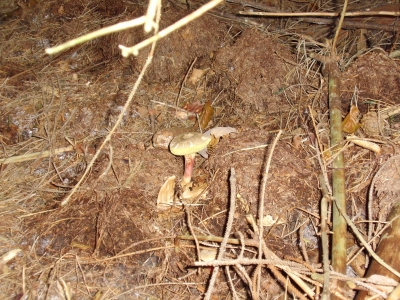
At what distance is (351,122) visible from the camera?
8.71 feet

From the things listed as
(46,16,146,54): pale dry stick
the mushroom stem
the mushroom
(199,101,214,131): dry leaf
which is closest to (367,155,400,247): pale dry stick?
the mushroom

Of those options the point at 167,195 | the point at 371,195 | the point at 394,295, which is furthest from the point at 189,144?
the point at 394,295

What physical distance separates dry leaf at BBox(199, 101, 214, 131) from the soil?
3 cm

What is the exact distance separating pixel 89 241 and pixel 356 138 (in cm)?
234

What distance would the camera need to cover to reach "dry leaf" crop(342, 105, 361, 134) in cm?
263

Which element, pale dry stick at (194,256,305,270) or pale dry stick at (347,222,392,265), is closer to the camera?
pale dry stick at (194,256,305,270)

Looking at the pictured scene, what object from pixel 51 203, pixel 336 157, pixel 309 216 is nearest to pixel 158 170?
pixel 51 203

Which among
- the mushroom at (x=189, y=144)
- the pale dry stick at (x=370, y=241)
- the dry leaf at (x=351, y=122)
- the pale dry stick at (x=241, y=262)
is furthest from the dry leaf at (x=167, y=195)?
the dry leaf at (x=351, y=122)

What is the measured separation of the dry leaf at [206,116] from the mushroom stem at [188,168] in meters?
0.64

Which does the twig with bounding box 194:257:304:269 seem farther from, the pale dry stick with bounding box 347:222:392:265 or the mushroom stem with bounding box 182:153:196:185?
the mushroom stem with bounding box 182:153:196:185

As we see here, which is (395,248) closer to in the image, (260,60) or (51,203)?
(260,60)

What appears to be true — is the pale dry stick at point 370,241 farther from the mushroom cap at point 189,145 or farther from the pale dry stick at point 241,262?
the mushroom cap at point 189,145

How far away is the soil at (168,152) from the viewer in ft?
7.27

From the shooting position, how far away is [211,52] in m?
3.90
